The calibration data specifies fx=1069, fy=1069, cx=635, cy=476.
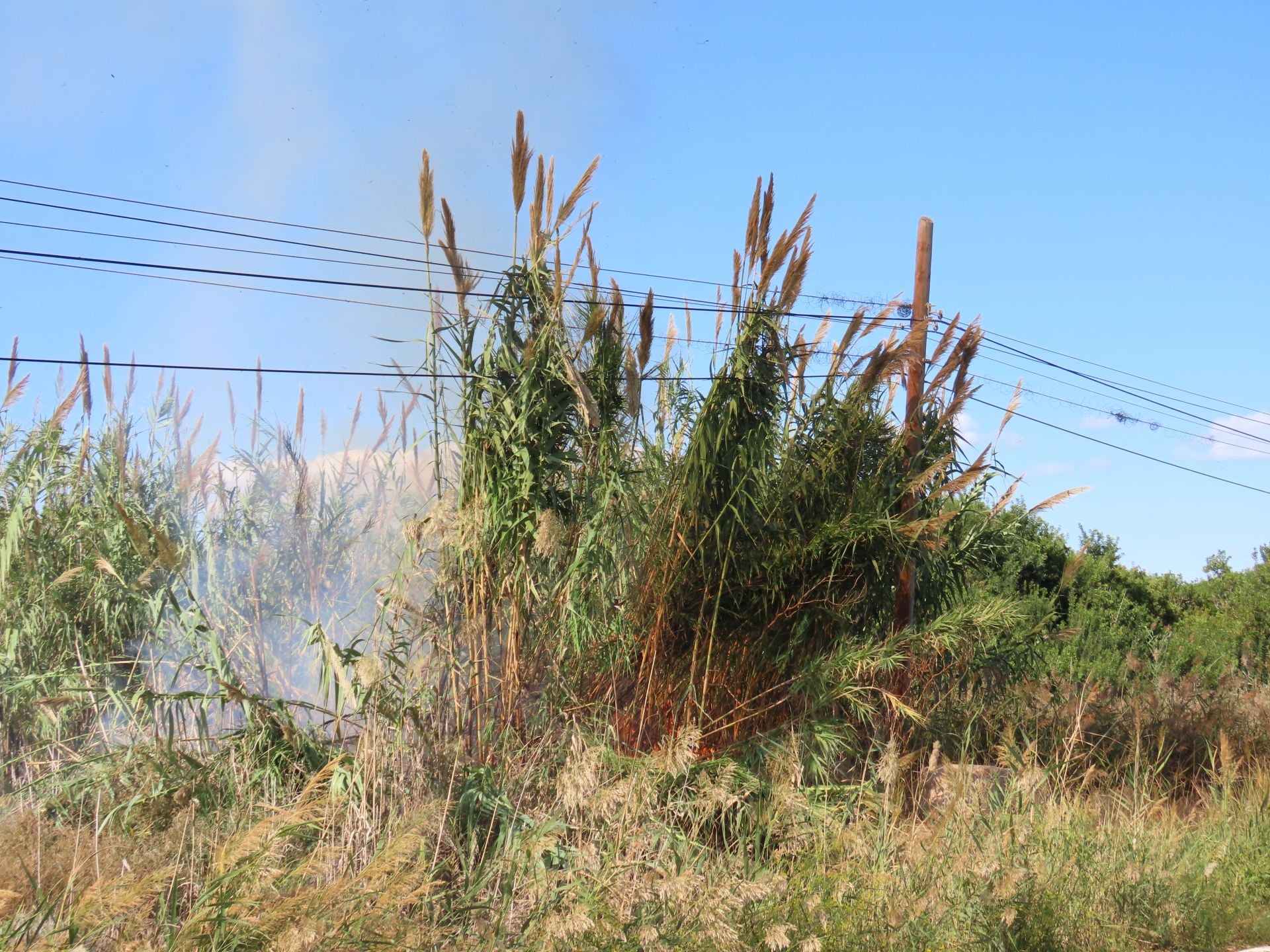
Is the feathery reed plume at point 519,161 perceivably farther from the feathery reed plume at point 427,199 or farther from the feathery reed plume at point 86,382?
the feathery reed plume at point 86,382

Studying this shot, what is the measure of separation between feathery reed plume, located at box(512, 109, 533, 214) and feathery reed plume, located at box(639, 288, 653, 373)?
79cm

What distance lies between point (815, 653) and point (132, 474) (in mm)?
3986

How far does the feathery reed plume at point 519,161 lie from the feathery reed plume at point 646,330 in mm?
794

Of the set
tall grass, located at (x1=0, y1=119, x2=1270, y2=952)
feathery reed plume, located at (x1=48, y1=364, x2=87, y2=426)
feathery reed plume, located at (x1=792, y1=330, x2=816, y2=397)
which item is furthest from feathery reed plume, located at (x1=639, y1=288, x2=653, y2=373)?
feathery reed plume, located at (x1=48, y1=364, x2=87, y2=426)

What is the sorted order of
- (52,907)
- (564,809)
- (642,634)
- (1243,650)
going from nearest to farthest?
(52,907)
(564,809)
(642,634)
(1243,650)

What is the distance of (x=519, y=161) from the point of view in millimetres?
5168

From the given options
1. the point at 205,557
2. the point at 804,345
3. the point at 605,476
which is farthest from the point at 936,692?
the point at 205,557

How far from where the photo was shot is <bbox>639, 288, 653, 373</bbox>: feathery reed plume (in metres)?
5.42

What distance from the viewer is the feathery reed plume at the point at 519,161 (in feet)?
16.8

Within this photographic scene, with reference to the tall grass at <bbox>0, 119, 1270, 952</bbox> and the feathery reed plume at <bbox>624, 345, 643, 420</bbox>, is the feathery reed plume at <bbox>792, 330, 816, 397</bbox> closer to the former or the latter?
the tall grass at <bbox>0, 119, 1270, 952</bbox>

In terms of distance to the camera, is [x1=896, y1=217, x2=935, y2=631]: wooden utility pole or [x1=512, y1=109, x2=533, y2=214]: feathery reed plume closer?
[x1=512, y1=109, x2=533, y2=214]: feathery reed plume

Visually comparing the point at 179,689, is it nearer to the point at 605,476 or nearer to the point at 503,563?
the point at 503,563

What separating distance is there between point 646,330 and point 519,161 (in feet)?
3.37

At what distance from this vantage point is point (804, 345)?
20.1ft
